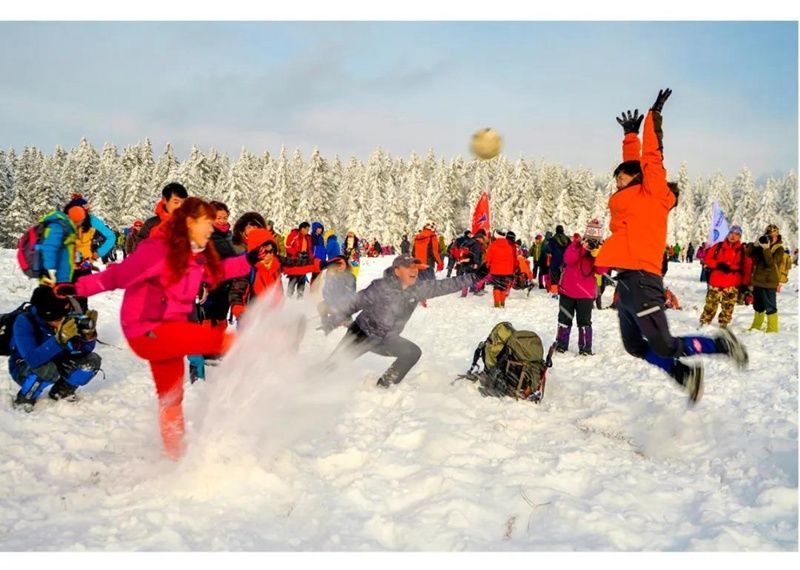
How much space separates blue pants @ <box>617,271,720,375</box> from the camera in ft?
16.1

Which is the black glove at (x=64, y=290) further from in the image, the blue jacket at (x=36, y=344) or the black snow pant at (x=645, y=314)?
the black snow pant at (x=645, y=314)

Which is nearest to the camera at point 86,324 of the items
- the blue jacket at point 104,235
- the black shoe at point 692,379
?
the blue jacket at point 104,235

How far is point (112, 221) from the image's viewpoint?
59.5 metres

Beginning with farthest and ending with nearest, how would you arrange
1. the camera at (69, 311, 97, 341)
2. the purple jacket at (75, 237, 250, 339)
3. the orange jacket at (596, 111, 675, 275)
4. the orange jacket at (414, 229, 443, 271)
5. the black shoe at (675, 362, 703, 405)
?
the orange jacket at (414, 229, 443, 271), the camera at (69, 311, 97, 341), the black shoe at (675, 362, 703, 405), the orange jacket at (596, 111, 675, 275), the purple jacket at (75, 237, 250, 339)

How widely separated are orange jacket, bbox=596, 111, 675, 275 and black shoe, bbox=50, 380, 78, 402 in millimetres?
5350

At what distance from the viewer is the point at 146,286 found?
3908 millimetres

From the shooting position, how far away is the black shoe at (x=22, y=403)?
16.7 ft

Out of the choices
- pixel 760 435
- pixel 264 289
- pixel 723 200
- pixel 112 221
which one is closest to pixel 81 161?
pixel 112 221

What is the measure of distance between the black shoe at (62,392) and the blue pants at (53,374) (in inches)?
2.1

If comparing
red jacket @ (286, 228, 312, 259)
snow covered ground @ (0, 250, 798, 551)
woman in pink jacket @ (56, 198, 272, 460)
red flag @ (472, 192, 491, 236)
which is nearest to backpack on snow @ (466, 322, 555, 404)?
snow covered ground @ (0, 250, 798, 551)

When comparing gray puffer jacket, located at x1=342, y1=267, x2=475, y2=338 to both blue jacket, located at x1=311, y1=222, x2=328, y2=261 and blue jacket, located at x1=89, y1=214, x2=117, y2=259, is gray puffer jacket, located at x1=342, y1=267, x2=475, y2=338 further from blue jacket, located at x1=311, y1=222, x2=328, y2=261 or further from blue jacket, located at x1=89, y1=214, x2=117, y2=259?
blue jacket, located at x1=311, y1=222, x2=328, y2=261

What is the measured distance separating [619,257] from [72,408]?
5.40m

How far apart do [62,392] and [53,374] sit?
321 millimetres

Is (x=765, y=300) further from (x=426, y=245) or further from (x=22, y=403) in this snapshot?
(x=22, y=403)
